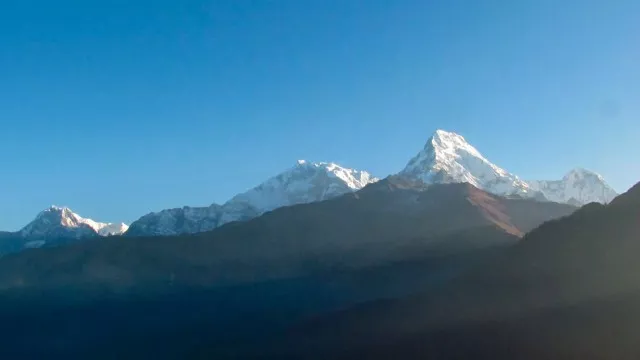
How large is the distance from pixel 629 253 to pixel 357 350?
200ft

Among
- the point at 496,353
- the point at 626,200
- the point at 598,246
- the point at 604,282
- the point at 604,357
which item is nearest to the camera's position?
the point at 604,357

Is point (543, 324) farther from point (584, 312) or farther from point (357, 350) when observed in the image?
point (357, 350)

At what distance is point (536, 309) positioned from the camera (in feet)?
502

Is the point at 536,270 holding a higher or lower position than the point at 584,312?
higher

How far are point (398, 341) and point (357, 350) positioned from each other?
942cm

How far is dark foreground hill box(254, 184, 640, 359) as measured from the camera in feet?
443

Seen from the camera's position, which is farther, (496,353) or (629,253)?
(629,253)

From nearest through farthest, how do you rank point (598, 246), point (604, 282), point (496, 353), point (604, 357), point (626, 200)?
point (604, 357) < point (496, 353) < point (604, 282) < point (598, 246) < point (626, 200)

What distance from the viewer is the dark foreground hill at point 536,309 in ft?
443

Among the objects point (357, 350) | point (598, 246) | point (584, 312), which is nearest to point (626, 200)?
point (598, 246)

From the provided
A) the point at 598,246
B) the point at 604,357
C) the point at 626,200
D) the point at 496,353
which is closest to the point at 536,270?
the point at 598,246

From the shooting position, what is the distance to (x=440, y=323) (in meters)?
170

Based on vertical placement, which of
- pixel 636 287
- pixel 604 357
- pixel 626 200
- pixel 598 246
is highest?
pixel 626 200

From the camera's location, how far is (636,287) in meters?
142
